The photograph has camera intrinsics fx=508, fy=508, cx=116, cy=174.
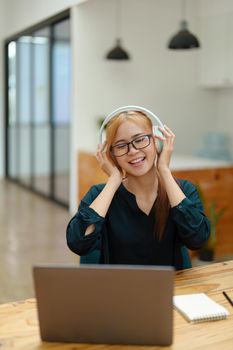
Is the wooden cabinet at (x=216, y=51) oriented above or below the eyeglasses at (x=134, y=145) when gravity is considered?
above

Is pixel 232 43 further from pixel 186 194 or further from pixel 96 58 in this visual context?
pixel 186 194

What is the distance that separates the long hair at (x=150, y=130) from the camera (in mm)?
1841

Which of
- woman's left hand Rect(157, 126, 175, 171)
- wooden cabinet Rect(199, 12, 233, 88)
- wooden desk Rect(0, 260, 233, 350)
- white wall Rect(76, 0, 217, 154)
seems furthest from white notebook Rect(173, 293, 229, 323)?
wooden cabinet Rect(199, 12, 233, 88)

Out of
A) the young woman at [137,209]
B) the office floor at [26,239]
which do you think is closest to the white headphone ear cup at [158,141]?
the young woman at [137,209]

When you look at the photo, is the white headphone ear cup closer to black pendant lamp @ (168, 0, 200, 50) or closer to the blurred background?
black pendant lamp @ (168, 0, 200, 50)

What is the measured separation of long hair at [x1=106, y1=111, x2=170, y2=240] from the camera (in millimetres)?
1841

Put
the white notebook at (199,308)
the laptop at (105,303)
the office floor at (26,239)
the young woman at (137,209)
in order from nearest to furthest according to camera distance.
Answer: the laptop at (105,303) < the white notebook at (199,308) < the young woman at (137,209) < the office floor at (26,239)

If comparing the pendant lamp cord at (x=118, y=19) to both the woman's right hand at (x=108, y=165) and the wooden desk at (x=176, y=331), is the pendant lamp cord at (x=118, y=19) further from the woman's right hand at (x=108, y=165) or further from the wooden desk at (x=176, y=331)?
the wooden desk at (x=176, y=331)

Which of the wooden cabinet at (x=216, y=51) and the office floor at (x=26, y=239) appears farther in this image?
the wooden cabinet at (x=216, y=51)

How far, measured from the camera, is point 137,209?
6.23ft

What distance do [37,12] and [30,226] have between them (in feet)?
9.99

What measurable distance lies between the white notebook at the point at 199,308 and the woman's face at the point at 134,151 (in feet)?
1.67

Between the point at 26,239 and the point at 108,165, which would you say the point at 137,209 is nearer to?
the point at 108,165

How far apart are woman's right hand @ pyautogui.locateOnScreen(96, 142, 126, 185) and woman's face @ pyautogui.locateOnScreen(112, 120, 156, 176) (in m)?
0.04
